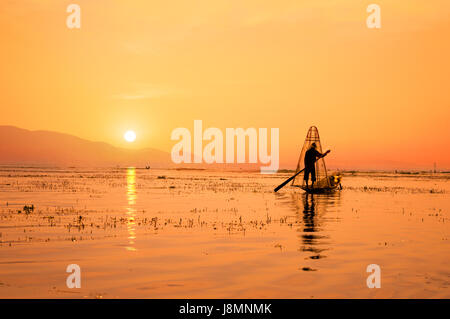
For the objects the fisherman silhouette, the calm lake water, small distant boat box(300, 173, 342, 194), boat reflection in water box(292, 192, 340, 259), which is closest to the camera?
the calm lake water

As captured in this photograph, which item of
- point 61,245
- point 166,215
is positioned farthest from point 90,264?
point 166,215

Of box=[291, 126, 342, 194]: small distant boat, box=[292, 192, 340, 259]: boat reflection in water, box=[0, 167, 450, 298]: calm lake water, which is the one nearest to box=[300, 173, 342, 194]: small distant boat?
box=[291, 126, 342, 194]: small distant boat

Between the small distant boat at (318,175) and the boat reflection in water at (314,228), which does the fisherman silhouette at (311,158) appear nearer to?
the small distant boat at (318,175)

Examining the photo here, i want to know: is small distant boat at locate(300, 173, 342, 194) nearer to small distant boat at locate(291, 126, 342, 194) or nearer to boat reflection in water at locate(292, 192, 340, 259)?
small distant boat at locate(291, 126, 342, 194)

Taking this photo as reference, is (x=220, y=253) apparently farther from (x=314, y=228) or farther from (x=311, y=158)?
(x=311, y=158)

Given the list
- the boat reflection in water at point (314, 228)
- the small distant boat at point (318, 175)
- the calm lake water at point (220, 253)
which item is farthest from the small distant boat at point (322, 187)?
the calm lake water at point (220, 253)

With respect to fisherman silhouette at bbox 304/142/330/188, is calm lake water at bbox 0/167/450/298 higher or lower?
lower

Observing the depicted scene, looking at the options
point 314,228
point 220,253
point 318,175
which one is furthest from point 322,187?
point 220,253
